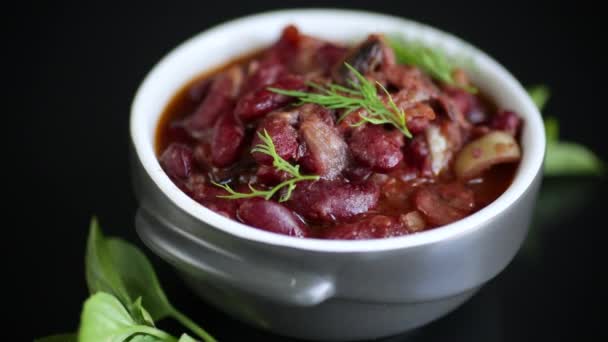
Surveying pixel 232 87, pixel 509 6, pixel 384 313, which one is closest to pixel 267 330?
pixel 384 313

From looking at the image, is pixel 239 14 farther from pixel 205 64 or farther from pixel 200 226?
pixel 200 226

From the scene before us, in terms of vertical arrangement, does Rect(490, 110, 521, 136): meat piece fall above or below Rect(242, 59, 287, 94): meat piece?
below

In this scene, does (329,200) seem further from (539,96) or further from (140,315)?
(539,96)

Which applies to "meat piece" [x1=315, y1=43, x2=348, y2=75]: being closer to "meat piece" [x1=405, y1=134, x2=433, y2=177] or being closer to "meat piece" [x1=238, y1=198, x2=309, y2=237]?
"meat piece" [x1=405, y1=134, x2=433, y2=177]

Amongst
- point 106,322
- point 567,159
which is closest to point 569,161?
point 567,159

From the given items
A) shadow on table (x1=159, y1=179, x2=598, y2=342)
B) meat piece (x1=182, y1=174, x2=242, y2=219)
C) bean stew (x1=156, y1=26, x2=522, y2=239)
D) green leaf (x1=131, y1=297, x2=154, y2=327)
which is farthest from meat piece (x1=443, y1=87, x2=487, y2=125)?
green leaf (x1=131, y1=297, x2=154, y2=327)

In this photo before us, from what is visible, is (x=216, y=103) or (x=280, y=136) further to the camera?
(x=216, y=103)
